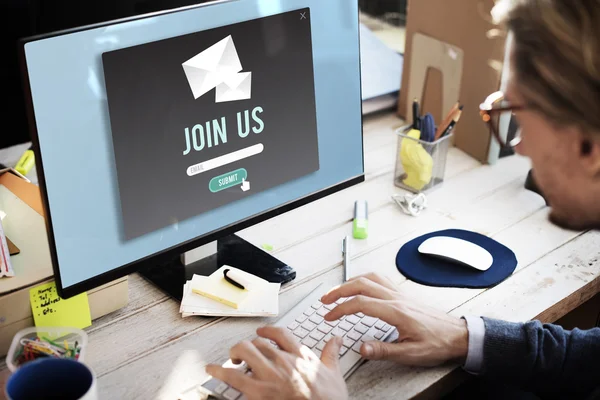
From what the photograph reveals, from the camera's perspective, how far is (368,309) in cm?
105

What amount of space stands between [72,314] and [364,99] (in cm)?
102

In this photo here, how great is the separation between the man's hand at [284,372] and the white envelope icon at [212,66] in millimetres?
394

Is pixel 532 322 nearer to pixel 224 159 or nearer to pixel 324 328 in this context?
pixel 324 328

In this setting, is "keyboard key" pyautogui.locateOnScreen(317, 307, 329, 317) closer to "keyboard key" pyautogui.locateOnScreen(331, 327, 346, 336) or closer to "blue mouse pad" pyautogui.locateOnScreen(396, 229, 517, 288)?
"keyboard key" pyautogui.locateOnScreen(331, 327, 346, 336)

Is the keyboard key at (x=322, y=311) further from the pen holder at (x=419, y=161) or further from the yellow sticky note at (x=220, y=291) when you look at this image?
the pen holder at (x=419, y=161)

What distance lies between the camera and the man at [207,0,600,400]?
0.79 m

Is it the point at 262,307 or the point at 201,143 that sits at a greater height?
the point at 201,143

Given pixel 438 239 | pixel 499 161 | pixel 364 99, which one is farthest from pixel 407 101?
pixel 438 239

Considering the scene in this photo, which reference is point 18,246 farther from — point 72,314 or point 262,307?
point 262,307

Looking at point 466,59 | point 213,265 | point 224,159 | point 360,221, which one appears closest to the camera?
point 224,159

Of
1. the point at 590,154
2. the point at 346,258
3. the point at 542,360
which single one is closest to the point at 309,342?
the point at 346,258

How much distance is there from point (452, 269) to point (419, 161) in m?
0.31

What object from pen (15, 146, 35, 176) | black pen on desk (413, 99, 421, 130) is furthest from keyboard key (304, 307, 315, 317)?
pen (15, 146, 35, 176)

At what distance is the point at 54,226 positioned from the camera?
37.4 inches
